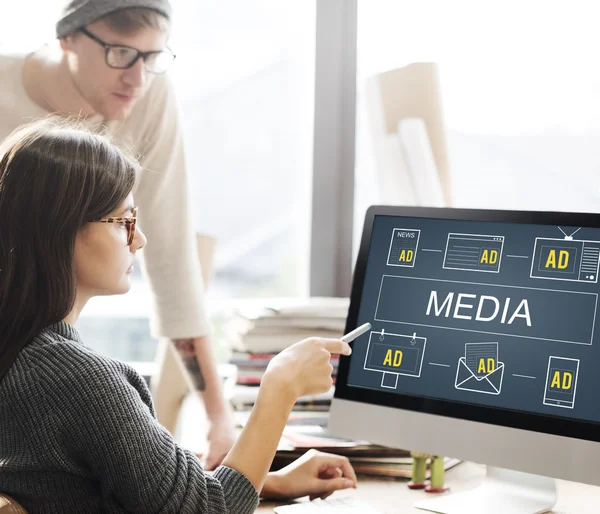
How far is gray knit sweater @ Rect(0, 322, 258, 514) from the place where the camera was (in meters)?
0.99

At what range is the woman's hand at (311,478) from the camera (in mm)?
1345

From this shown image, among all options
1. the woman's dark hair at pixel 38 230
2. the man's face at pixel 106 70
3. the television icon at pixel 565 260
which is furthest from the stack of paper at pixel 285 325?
the woman's dark hair at pixel 38 230

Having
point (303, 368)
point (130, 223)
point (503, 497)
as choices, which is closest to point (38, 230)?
point (130, 223)

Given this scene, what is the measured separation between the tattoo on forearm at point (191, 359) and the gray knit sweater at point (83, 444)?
72cm

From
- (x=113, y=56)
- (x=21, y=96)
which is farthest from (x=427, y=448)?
(x=21, y=96)

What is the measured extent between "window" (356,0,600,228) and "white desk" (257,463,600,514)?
66cm

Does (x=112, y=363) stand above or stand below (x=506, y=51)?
below

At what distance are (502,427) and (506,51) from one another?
1024 millimetres

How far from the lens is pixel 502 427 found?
4.01 ft

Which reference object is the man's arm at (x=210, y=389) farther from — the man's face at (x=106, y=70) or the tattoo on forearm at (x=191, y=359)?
the man's face at (x=106, y=70)

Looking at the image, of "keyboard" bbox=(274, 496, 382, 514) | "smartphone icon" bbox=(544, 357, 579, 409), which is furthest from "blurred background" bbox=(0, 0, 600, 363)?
"keyboard" bbox=(274, 496, 382, 514)

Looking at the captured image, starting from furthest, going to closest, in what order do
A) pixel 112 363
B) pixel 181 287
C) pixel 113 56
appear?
1. pixel 181 287
2. pixel 113 56
3. pixel 112 363

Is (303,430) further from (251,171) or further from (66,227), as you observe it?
(251,171)

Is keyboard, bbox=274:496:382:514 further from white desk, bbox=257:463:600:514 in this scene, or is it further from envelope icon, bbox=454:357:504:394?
envelope icon, bbox=454:357:504:394
